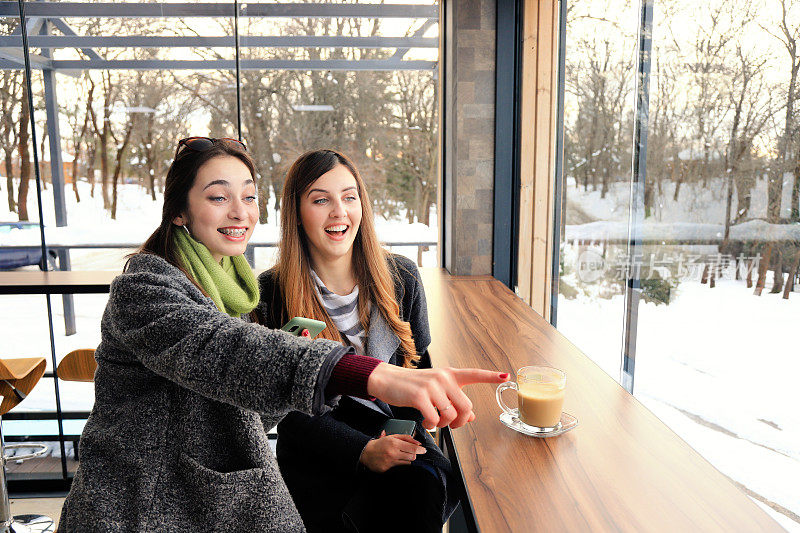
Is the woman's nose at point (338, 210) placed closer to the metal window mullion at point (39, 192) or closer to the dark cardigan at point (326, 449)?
the dark cardigan at point (326, 449)

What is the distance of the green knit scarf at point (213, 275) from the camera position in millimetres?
1028

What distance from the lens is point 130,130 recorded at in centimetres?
361

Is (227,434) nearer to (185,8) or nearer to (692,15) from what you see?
(692,15)

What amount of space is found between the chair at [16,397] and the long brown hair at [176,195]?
200 centimetres

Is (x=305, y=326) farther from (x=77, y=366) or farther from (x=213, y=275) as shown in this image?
(x=77, y=366)

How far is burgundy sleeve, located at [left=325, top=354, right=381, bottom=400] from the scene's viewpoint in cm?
77

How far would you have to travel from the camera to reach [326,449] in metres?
1.40

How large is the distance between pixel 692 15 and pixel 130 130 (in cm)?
315

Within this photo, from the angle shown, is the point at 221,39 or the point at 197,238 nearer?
the point at 197,238

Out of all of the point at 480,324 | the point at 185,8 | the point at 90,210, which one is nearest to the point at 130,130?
the point at 90,210

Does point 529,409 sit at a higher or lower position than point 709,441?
higher

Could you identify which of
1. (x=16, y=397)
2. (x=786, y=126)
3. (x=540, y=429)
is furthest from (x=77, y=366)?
(x=786, y=126)

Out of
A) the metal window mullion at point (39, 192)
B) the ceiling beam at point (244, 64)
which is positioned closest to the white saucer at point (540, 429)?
the ceiling beam at point (244, 64)

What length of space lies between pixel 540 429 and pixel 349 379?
47cm
